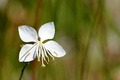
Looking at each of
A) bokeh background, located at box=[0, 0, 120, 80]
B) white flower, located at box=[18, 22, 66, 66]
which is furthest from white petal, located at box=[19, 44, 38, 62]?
bokeh background, located at box=[0, 0, 120, 80]

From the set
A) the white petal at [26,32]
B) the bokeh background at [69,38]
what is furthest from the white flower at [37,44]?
the bokeh background at [69,38]

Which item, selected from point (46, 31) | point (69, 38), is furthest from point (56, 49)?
point (69, 38)

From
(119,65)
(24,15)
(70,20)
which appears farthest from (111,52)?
(24,15)

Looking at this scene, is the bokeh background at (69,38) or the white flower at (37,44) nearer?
the white flower at (37,44)

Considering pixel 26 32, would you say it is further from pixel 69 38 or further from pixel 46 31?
pixel 69 38

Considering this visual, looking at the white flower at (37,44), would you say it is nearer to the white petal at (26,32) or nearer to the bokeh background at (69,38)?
the white petal at (26,32)
